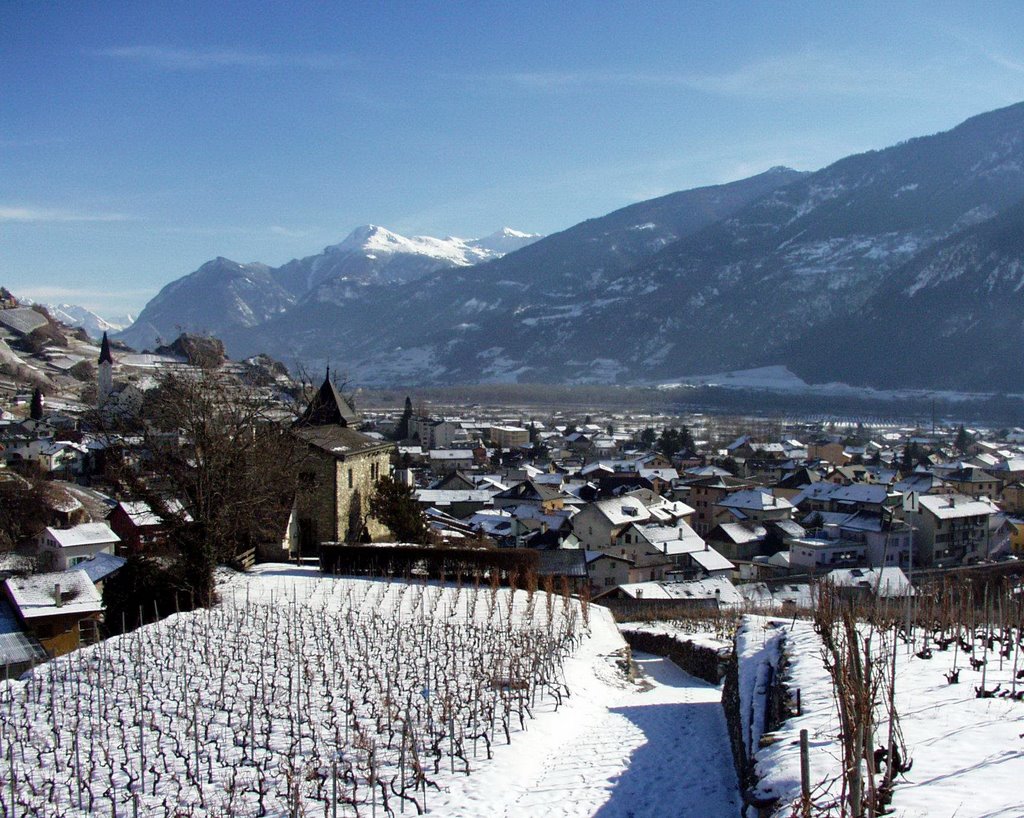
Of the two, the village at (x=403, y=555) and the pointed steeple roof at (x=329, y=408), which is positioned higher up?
the pointed steeple roof at (x=329, y=408)

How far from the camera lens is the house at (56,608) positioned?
24891 millimetres

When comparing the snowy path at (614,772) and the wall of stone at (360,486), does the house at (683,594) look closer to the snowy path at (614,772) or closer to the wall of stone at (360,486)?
the wall of stone at (360,486)

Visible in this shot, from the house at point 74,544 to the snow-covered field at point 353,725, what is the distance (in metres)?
21.3

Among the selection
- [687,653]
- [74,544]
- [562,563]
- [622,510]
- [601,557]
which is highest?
[562,563]

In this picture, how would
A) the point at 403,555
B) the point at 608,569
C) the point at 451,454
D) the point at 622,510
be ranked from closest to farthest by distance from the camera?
the point at 403,555, the point at 608,569, the point at 622,510, the point at 451,454

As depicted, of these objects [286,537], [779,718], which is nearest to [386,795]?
[779,718]

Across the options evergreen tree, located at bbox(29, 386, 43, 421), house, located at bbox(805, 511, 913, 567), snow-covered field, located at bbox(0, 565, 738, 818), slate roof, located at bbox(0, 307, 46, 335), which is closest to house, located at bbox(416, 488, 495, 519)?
house, located at bbox(805, 511, 913, 567)

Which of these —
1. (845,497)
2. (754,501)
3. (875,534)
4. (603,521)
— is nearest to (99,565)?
(603,521)

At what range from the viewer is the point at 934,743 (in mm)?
8430

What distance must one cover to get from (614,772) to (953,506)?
4529 cm

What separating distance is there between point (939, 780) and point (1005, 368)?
176 metres

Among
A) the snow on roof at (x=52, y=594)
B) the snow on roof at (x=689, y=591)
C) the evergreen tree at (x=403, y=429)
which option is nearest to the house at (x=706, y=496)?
the snow on roof at (x=689, y=591)

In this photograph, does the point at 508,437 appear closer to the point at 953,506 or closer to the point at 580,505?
the point at 580,505

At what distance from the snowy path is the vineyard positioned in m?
0.40
